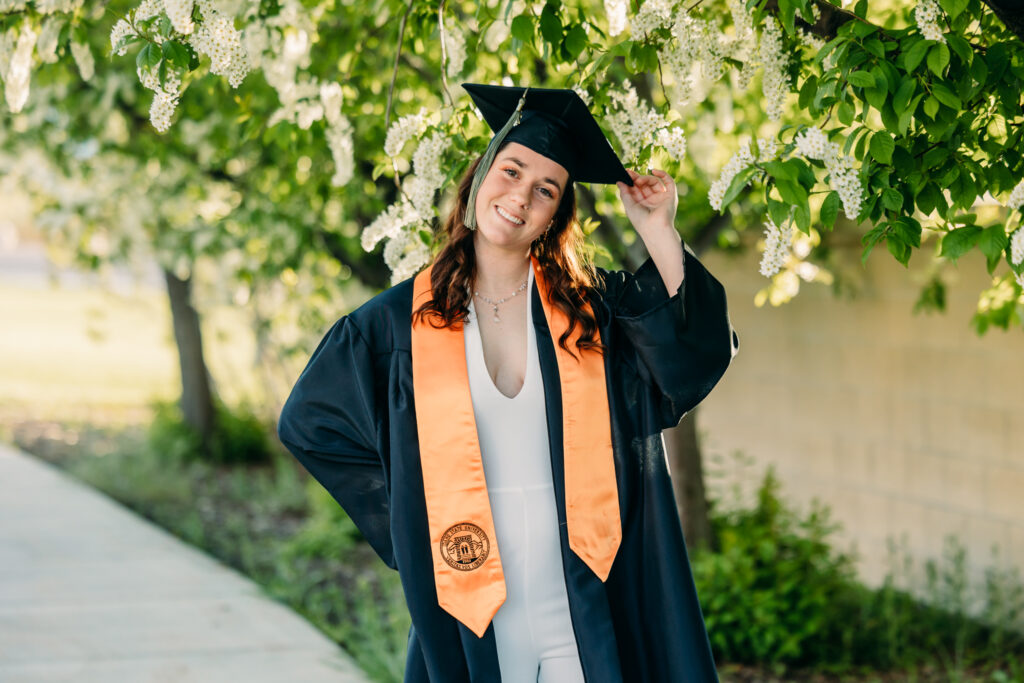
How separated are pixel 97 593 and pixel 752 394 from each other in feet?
11.4

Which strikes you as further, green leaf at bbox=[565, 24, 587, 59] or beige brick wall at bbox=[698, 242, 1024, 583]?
beige brick wall at bbox=[698, 242, 1024, 583]

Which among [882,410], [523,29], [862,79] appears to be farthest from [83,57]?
[882,410]

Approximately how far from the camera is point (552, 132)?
2.22 m

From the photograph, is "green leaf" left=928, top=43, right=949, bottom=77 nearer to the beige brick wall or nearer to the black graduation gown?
the black graduation gown

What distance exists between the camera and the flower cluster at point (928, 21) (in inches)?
77.0

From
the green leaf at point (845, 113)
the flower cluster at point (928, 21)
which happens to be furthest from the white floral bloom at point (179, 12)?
the flower cluster at point (928, 21)

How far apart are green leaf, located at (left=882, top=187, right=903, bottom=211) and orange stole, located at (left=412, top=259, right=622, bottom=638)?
679mm

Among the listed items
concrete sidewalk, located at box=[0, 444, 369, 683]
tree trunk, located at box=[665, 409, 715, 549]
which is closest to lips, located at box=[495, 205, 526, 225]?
concrete sidewalk, located at box=[0, 444, 369, 683]

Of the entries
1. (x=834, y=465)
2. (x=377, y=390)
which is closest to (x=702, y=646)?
(x=377, y=390)

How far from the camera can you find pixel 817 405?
535cm

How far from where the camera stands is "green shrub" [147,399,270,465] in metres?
8.00

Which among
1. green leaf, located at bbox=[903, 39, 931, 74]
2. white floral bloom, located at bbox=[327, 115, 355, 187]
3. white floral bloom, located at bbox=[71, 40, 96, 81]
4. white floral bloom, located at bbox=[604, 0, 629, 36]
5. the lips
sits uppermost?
white floral bloom, located at bbox=[71, 40, 96, 81]

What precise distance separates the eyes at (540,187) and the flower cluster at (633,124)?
0.41 m

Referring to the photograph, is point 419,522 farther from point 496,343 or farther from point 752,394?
point 752,394
